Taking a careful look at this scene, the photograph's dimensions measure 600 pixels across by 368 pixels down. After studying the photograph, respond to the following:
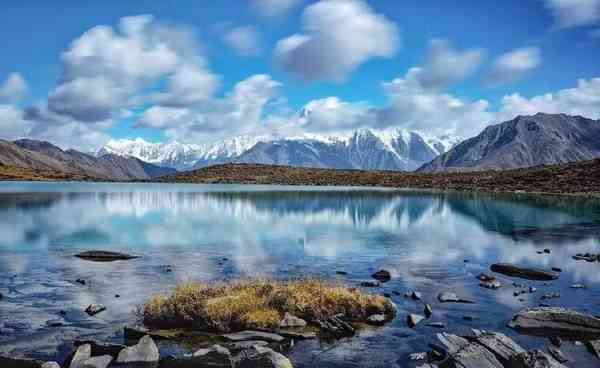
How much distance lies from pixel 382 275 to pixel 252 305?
15.2 metres

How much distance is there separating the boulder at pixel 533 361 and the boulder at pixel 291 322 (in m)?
10.2

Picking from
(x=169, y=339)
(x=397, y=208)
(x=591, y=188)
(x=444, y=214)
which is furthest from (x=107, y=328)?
(x=591, y=188)

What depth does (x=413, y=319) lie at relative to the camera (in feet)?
90.8

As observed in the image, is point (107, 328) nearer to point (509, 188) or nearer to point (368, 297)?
point (368, 297)

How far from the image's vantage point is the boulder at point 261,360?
2052 centimetres

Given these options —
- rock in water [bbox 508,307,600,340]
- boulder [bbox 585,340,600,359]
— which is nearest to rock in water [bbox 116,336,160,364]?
rock in water [bbox 508,307,600,340]

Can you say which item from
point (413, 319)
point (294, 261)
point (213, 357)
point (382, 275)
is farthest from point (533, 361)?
point (294, 261)

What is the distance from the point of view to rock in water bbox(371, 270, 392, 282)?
39.2 meters

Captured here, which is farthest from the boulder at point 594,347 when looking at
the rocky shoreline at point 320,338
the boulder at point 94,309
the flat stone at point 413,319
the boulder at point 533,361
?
the boulder at point 94,309

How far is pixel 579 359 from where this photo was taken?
22438 mm

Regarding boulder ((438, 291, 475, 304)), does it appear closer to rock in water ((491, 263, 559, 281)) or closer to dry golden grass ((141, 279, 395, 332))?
dry golden grass ((141, 279, 395, 332))

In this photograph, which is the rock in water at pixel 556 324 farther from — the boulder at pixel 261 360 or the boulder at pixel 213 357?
the boulder at pixel 213 357

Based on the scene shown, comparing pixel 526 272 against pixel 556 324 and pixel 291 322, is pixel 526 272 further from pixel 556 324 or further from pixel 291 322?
pixel 291 322

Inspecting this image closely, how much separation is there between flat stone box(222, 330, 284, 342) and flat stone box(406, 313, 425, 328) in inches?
278
